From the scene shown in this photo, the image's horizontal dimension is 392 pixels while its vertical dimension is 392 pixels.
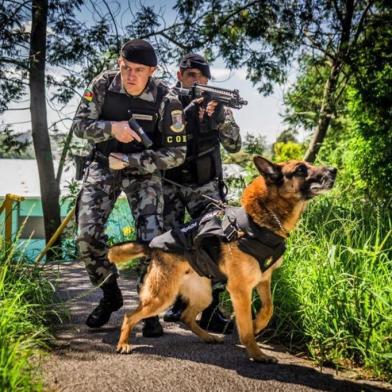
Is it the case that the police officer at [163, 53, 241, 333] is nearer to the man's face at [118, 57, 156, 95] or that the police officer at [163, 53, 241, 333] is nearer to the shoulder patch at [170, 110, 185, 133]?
the shoulder patch at [170, 110, 185, 133]

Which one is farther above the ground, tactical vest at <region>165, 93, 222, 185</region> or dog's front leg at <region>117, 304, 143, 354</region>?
tactical vest at <region>165, 93, 222, 185</region>

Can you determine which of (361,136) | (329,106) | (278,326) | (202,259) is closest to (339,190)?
(361,136)

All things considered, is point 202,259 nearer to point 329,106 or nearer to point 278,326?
point 278,326

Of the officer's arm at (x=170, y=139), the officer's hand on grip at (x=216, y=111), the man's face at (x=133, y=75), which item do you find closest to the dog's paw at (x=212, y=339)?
the officer's arm at (x=170, y=139)

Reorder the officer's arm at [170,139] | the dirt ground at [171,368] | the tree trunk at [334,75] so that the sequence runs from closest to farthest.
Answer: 1. the dirt ground at [171,368]
2. the officer's arm at [170,139]
3. the tree trunk at [334,75]

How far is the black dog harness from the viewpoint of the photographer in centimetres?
Answer: 333

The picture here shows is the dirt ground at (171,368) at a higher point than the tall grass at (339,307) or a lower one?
lower

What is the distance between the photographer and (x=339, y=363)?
3404 mm

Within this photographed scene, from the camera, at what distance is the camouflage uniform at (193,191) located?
4.47m

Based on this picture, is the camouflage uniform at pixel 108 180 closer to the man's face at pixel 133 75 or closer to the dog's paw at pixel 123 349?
the man's face at pixel 133 75

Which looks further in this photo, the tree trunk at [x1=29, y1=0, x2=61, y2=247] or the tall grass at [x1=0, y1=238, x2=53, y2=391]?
the tree trunk at [x1=29, y1=0, x2=61, y2=247]

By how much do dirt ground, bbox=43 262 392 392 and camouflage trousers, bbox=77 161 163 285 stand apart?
544mm

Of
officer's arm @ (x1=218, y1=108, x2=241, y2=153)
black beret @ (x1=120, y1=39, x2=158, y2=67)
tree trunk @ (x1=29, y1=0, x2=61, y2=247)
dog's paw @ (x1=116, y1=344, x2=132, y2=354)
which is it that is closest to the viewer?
dog's paw @ (x1=116, y1=344, x2=132, y2=354)

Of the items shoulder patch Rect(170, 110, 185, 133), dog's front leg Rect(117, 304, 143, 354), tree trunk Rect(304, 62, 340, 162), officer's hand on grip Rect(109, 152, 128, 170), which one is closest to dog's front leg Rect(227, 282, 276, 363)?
dog's front leg Rect(117, 304, 143, 354)
